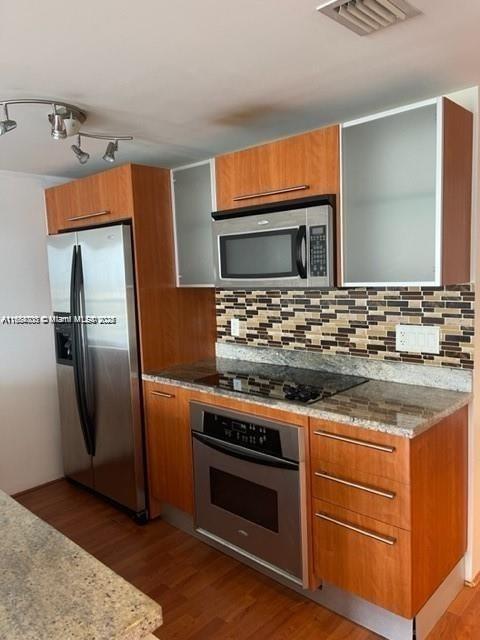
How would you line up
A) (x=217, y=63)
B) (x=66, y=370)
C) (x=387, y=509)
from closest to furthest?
(x=217, y=63), (x=387, y=509), (x=66, y=370)

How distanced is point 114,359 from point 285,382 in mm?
1046

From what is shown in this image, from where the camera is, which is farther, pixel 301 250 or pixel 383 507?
pixel 301 250

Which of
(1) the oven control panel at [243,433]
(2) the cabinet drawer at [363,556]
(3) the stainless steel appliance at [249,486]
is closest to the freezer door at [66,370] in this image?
(3) the stainless steel appliance at [249,486]

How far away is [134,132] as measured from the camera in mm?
2432

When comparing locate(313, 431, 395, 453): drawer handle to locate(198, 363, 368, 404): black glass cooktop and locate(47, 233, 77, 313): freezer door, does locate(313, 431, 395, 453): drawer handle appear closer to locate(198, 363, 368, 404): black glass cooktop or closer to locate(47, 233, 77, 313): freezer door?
locate(198, 363, 368, 404): black glass cooktop

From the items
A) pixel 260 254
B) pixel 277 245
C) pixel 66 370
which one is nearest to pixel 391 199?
pixel 277 245

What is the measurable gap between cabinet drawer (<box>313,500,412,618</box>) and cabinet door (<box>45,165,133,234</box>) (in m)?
1.89

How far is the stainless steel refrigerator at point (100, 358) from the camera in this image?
8.98 feet

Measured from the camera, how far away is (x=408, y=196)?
6.26 ft

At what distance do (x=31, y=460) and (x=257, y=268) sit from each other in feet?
7.29

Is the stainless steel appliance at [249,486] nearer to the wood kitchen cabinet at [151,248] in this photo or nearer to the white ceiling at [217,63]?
the wood kitchen cabinet at [151,248]

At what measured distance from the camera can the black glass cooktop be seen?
7.19 ft

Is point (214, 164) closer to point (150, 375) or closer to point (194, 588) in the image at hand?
point (150, 375)

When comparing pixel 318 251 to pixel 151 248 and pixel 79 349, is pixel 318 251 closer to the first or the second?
pixel 151 248
